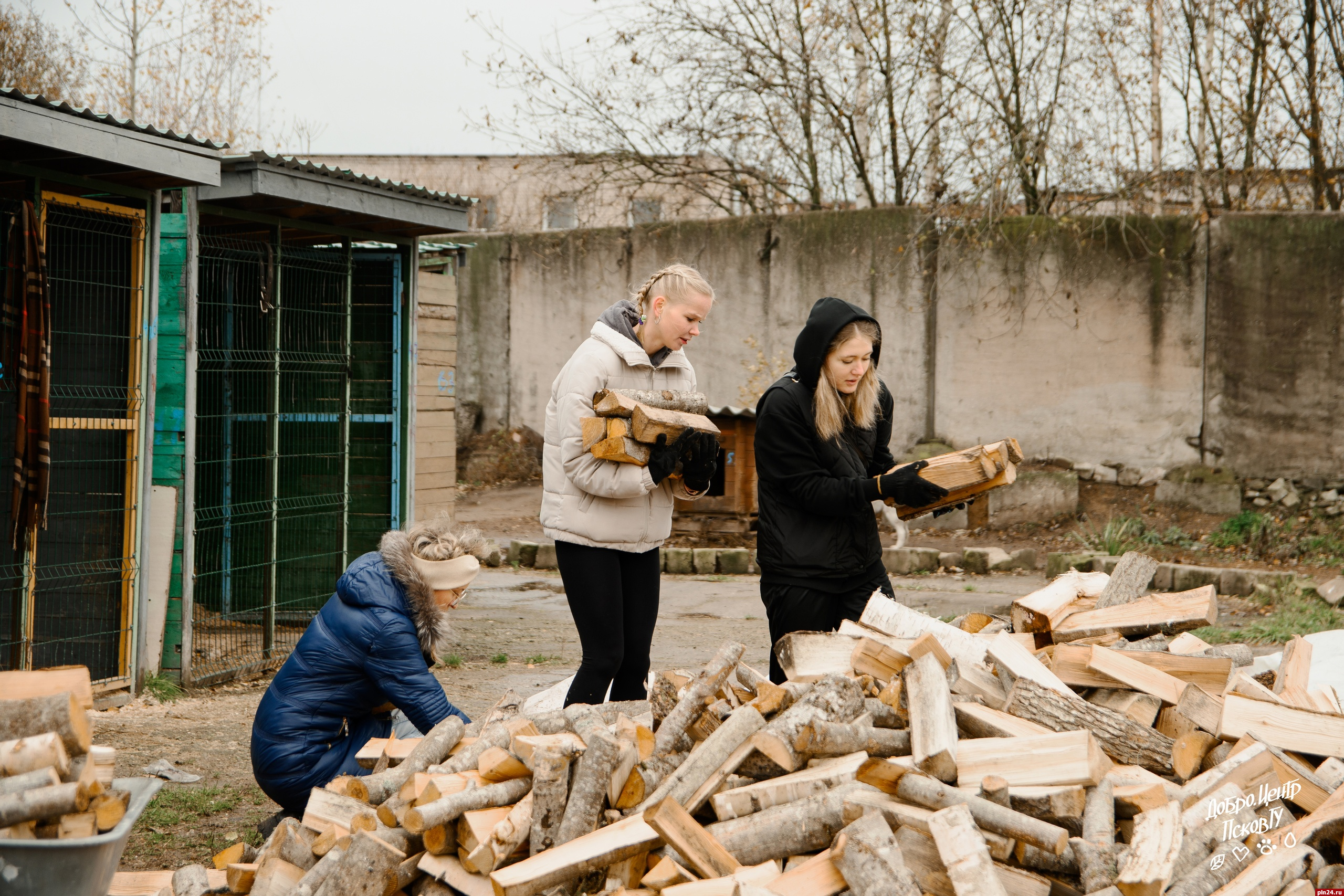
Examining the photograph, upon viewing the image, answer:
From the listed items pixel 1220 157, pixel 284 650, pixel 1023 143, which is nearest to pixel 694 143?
pixel 1023 143

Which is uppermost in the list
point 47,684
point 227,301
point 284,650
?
point 227,301

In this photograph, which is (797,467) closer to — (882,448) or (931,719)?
(882,448)

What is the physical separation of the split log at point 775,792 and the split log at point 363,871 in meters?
0.81

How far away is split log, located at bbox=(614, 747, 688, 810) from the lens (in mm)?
2861

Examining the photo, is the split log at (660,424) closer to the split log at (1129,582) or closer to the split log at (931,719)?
the split log at (931,719)

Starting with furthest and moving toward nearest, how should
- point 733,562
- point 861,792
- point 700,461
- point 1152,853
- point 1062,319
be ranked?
point 1062,319
point 733,562
point 700,461
point 861,792
point 1152,853

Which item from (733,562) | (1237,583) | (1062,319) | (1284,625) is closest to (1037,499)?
Answer: (1062,319)

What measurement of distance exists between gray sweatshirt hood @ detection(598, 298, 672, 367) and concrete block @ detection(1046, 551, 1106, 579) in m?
6.18

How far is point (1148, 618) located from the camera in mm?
4074

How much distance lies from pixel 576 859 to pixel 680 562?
25.8 ft

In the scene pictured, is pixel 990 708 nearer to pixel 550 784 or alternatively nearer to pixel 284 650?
pixel 550 784

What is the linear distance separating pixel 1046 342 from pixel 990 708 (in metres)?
9.09

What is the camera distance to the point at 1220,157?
11789mm

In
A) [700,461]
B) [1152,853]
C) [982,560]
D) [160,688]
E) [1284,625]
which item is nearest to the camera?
[1152,853]
